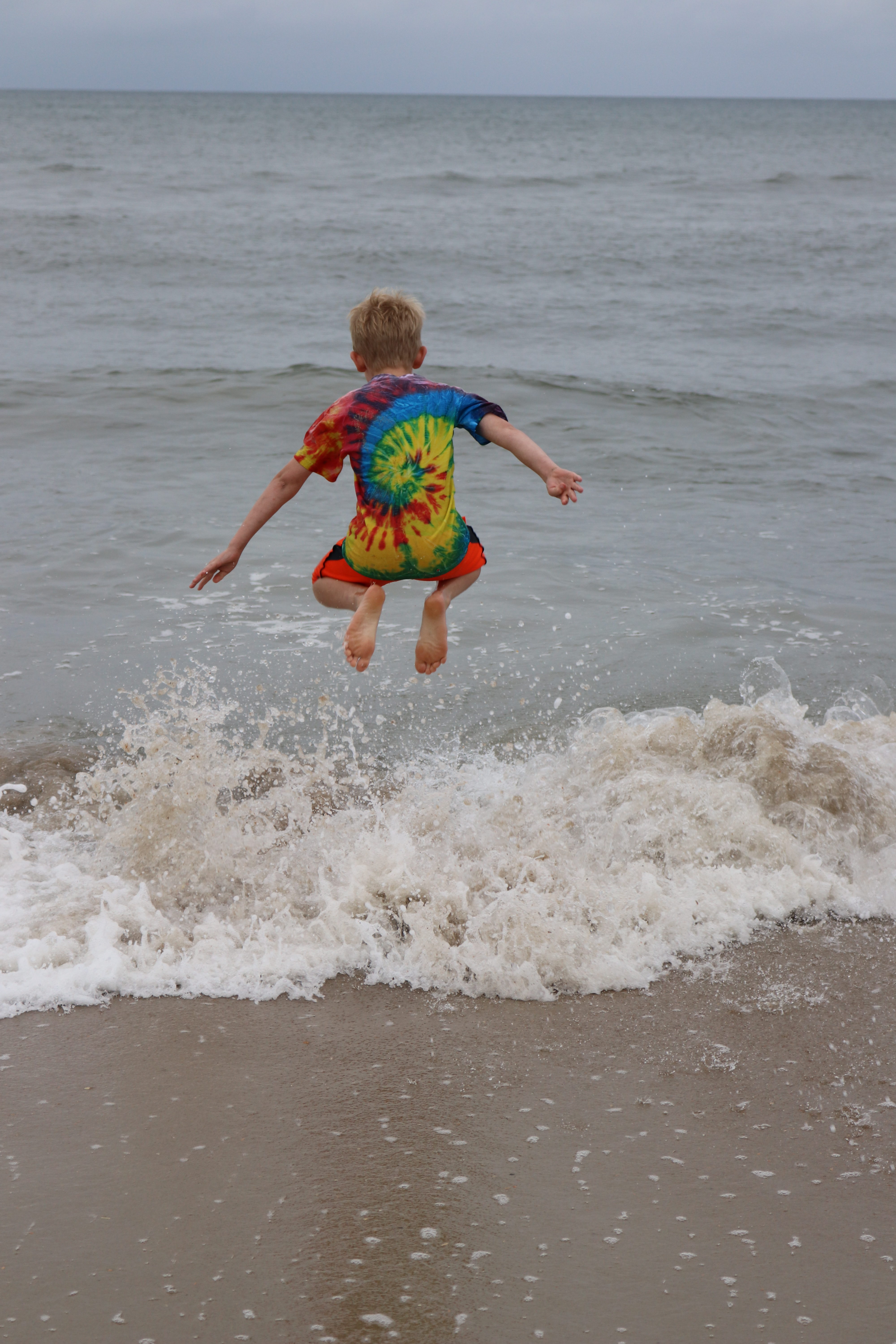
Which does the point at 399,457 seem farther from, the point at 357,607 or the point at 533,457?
the point at 357,607

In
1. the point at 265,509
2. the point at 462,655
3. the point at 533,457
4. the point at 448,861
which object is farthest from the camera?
the point at 462,655

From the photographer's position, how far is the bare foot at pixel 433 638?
441 cm

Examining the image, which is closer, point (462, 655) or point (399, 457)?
point (399, 457)

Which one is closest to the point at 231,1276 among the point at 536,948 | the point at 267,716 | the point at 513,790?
the point at 536,948

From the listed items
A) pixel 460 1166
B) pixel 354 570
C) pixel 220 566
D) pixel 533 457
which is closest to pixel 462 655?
pixel 354 570

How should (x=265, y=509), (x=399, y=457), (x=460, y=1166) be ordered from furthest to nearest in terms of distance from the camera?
(x=265, y=509), (x=399, y=457), (x=460, y=1166)

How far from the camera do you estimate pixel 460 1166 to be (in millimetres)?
3248

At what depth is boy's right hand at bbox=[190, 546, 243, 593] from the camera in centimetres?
438

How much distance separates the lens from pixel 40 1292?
2.79 m

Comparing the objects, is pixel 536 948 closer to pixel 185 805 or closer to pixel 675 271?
pixel 185 805

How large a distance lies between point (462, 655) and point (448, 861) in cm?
311

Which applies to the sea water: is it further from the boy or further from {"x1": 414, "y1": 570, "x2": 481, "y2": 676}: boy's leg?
the boy

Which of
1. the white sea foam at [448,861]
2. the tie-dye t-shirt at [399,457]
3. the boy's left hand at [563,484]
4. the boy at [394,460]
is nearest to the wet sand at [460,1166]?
the white sea foam at [448,861]

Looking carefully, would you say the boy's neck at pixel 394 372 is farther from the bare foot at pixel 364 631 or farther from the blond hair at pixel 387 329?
the bare foot at pixel 364 631
